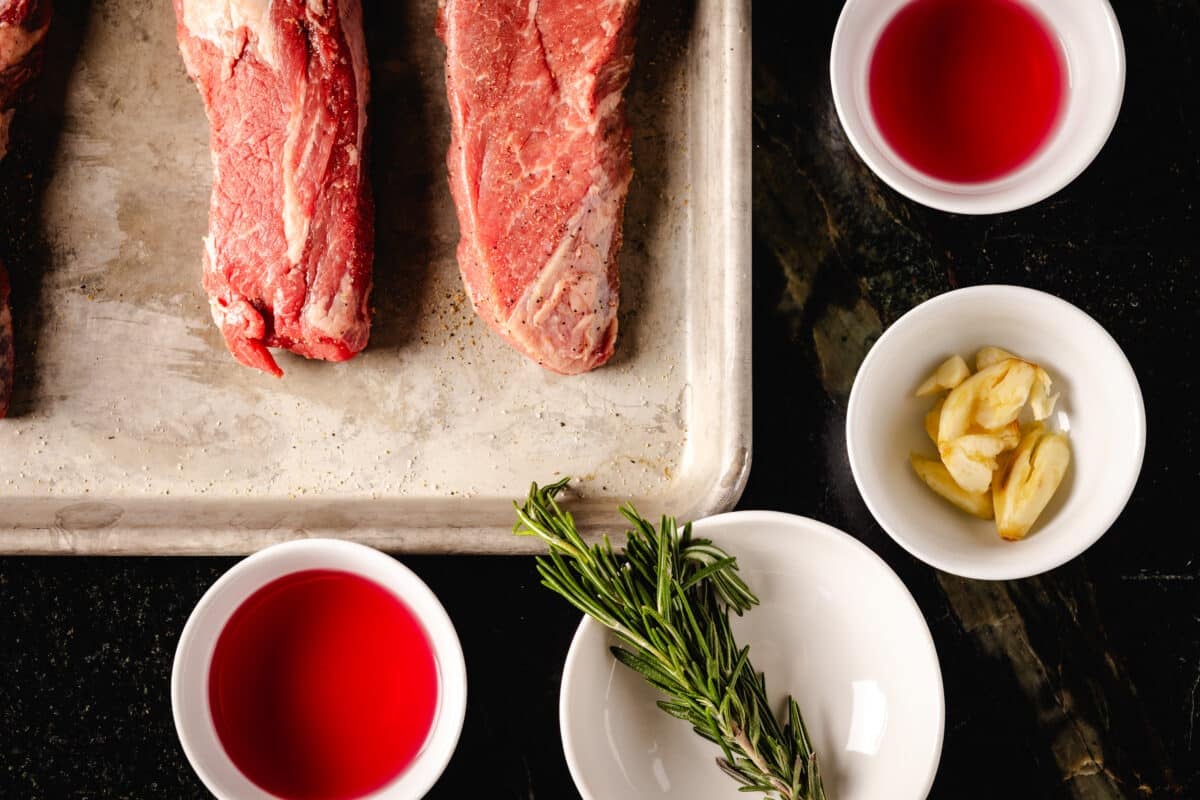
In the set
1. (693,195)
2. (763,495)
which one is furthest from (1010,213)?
(763,495)

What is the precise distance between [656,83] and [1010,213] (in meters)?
0.70

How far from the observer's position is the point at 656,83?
173 cm

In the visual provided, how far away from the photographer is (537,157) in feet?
5.36

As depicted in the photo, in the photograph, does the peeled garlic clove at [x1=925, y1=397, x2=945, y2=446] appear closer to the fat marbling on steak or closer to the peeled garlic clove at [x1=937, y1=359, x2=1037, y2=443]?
the peeled garlic clove at [x1=937, y1=359, x2=1037, y2=443]

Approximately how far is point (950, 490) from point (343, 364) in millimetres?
1079

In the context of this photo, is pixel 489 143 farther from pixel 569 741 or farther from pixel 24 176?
pixel 569 741

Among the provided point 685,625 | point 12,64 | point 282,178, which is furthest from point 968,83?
point 12,64

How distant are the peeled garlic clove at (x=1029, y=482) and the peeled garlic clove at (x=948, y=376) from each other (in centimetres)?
15

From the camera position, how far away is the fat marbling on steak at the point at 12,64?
1.61 m

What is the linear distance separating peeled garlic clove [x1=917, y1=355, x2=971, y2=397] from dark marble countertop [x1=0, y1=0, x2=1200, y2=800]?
0.17 m

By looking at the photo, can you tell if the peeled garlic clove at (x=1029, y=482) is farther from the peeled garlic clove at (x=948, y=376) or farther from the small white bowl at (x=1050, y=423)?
the peeled garlic clove at (x=948, y=376)

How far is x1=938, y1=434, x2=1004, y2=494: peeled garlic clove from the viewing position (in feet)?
5.00

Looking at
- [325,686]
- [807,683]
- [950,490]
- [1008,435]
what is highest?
[1008,435]

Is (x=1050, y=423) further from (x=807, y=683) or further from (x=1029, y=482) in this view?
(x=807, y=683)
